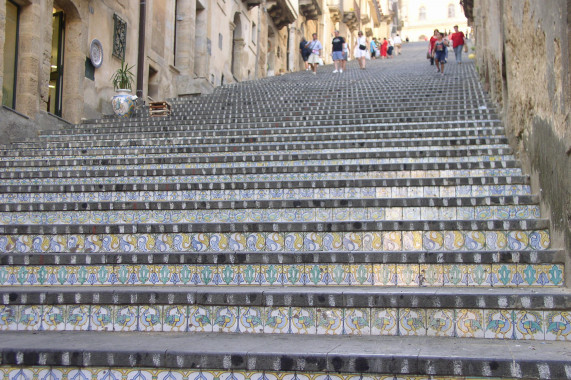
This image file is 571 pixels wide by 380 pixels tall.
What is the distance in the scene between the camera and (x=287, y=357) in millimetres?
3412

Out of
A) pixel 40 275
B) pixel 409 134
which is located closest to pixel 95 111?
pixel 409 134

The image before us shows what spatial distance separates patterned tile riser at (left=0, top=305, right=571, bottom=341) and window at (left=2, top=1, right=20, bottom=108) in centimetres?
891

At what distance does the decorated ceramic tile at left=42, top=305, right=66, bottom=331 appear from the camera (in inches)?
170

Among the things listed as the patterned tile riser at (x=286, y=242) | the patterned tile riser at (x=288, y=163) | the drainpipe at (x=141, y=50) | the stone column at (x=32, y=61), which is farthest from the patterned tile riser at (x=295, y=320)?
the drainpipe at (x=141, y=50)

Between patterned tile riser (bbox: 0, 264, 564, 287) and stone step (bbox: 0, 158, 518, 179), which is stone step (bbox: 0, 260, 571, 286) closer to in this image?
patterned tile riser (bbox: 0, 264, 564, 287)

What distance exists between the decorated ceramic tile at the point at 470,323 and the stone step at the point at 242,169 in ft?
11.8

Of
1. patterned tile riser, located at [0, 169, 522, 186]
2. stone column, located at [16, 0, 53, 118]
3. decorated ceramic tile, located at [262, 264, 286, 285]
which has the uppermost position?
stone column, located at [16, 0, 53, 118]

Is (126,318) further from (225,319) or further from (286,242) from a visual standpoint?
(286,242)

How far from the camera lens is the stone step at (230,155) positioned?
810cm

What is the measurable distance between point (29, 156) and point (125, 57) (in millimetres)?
8170

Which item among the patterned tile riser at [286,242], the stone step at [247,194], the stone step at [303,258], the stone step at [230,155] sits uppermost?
the stone step at [230,155]

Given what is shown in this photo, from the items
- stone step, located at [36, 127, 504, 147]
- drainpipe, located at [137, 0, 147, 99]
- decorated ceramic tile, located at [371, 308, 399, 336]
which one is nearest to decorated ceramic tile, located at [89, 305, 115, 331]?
decorated ceramic tile, located at [371, 308, 399, 336]

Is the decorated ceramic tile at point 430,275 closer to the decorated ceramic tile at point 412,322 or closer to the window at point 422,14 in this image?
the decorated ceramic tile at point 412,322

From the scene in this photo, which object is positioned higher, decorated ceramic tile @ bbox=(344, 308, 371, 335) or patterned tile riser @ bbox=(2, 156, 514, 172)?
patterned tile riser @ bbox=(2, 156, 514, 172)
